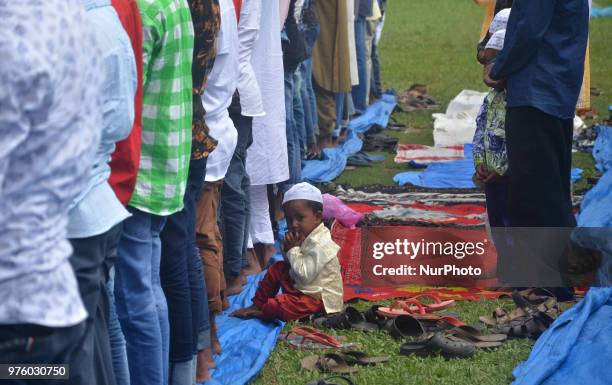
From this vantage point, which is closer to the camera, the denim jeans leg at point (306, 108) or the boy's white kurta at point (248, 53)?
the boy's white kurta at point (248, 53)

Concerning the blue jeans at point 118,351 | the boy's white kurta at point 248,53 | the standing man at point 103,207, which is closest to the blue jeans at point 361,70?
the boy's white kurta at point 248,53

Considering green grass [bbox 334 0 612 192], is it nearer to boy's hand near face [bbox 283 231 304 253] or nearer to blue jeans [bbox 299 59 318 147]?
blue jeans [bbox 299 59 318 147]

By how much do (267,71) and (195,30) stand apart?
2598 millimetres

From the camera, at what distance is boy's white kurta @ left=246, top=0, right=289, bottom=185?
6609 millimetres

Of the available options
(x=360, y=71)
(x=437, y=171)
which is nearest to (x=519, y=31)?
(x=437, y=171)

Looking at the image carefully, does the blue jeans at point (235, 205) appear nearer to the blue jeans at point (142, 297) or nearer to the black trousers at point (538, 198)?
the black trousers at point (538, 198)

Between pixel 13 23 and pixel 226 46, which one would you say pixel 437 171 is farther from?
pixel 13 23

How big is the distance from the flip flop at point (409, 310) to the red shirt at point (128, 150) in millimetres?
2525

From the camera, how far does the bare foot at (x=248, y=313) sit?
5.59m

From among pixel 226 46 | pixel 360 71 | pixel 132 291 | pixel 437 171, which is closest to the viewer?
pixel 132 291

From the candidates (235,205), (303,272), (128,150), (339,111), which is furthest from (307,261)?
(339,111)

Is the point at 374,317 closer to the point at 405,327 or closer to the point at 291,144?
the point at 405,327

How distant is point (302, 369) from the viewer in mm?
4941

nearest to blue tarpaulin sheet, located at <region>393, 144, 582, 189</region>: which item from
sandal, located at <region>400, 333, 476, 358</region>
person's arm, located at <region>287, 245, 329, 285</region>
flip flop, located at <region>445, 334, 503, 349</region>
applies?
person's arm, located at <region>287, 245, 329, 285</region>
